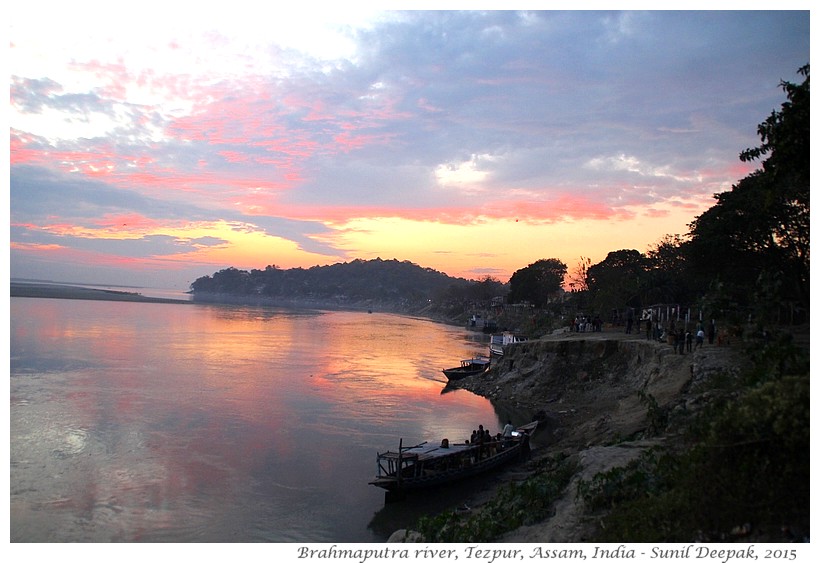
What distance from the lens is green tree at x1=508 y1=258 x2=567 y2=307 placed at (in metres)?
105


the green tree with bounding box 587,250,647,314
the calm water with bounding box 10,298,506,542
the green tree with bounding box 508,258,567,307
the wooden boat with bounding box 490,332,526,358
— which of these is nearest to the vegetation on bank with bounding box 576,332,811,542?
the calm water with bounding box 10,298,506,542

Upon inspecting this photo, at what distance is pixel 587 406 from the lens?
3056 centimetres

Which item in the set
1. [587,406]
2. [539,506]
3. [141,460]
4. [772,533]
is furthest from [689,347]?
[141,460]

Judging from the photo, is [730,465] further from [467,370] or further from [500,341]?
[500,341]

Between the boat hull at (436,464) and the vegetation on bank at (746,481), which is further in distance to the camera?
the boat hull at (436,464)

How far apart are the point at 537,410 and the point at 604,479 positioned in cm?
1947

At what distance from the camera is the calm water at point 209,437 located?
16953 mm

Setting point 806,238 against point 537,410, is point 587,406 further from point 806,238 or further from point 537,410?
point 806,238

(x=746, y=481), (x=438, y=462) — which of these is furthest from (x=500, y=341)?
(x=746, y=481)

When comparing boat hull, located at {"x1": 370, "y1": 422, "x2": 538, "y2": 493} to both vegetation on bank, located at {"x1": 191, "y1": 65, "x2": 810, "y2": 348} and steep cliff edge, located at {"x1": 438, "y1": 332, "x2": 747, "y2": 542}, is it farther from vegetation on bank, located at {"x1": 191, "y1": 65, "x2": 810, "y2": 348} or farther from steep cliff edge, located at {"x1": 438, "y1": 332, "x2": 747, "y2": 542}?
vegetation on bank, located at {"x1": 191, "y1": 65, "x2": 810, "y2": 348}
